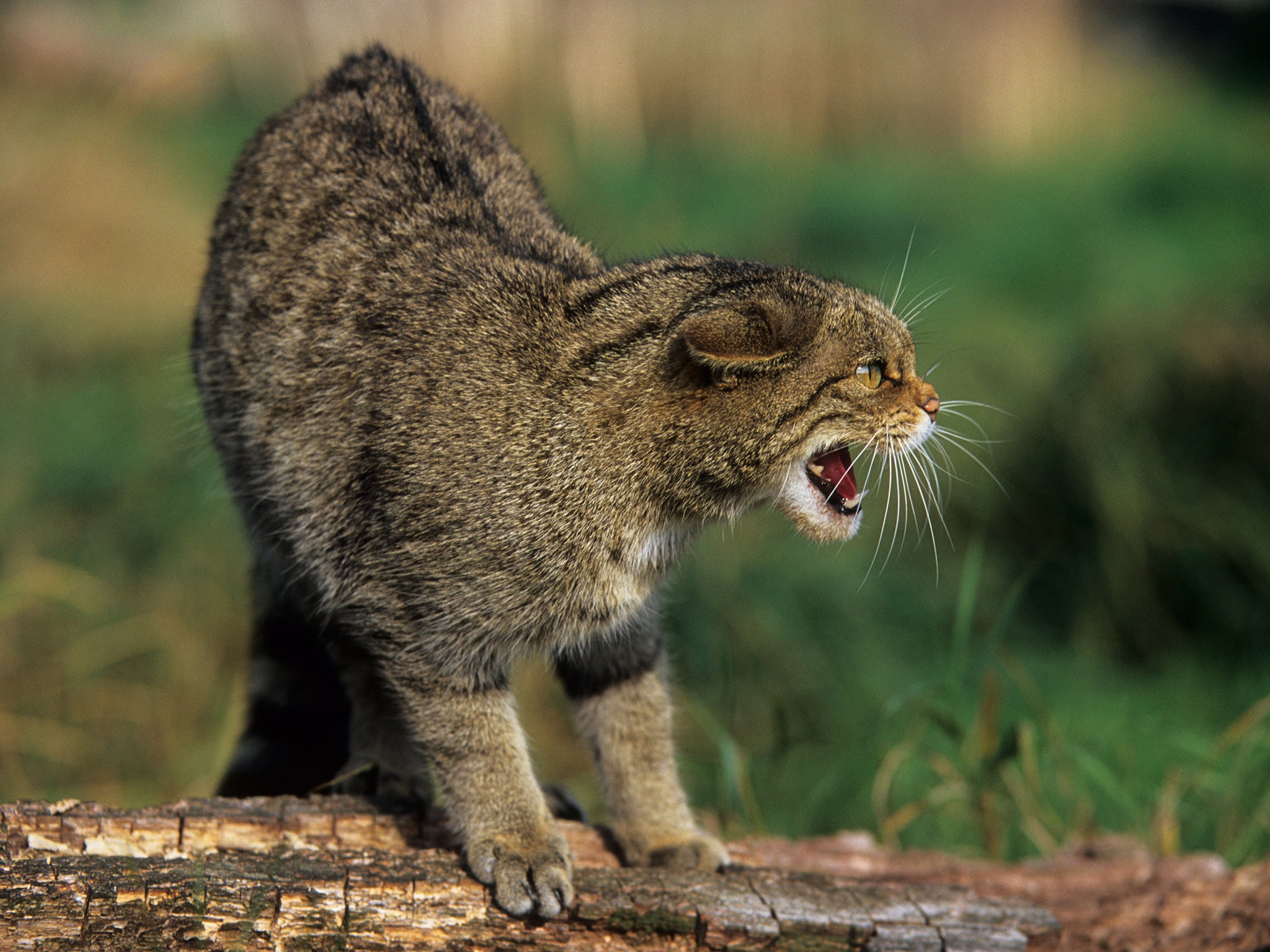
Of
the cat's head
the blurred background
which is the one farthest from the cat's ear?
the blurred background

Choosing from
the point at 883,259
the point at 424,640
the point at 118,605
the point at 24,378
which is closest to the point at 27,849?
the point at 424,640

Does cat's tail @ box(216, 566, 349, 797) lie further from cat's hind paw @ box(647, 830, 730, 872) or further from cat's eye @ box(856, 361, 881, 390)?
cat's eye @ box(856, 361, 881, 390)

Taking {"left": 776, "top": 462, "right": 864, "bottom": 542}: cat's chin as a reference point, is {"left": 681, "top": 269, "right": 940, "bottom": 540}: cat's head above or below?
above

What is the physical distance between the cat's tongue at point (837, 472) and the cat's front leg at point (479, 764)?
84cm

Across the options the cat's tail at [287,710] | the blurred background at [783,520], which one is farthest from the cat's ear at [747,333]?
the cat's tail at [287,710]

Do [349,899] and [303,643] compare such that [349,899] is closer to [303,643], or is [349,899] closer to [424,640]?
[424,640]

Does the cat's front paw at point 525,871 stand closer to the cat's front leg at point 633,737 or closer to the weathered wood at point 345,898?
the weathered wood at point 345,898

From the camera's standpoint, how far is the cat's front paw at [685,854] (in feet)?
8.73

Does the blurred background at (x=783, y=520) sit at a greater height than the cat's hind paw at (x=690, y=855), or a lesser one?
greater

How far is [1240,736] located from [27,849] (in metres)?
2.93

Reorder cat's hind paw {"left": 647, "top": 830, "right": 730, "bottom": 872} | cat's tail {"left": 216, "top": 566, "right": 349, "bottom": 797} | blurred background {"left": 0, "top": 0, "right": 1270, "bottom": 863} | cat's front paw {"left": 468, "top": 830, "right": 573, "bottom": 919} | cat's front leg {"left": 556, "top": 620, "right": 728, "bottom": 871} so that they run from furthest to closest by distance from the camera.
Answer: blurred background {"left": 0, "top": 0, "right": 1270, "bottom": 863}
cat's tail {"left": 216, "top": 566, "right": 349, "bottom": 797}
cat's front leg {"left": 556, "top": 620, "right": 728, "bottom": 871}
cat's hind paw {"left": 647, "top": 830, "right": 730, "bottom": 872}
cat's front paw {"left": 468, "top": 830, "right": 573, "bottom": 919}

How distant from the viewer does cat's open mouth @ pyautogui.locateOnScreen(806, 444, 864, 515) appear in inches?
99.4

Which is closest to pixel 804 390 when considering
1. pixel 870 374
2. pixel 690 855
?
pixel 870 374

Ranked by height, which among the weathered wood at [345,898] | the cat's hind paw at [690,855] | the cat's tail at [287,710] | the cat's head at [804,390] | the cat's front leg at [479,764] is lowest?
the weathered wood at [345,898]
